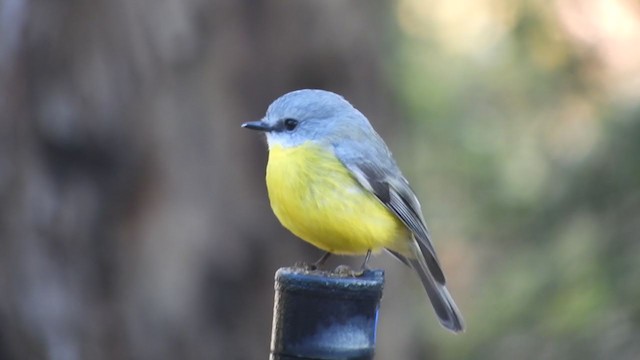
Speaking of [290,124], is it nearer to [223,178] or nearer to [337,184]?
[337,184]

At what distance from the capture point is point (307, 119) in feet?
15.3

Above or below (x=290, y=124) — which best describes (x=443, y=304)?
below

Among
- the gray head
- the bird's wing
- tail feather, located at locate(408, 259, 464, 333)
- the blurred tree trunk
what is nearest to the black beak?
the gray head

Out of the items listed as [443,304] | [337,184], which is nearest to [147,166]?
[443,304]

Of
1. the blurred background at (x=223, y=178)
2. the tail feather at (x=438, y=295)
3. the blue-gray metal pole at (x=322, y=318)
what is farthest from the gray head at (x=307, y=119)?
the blurred background at (x=223, y=178)

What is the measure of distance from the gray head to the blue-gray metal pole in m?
1.39

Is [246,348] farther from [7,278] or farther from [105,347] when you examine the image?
[7,278]

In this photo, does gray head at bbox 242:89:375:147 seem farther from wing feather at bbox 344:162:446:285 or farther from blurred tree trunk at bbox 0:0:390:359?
blurred tree trunk at bbox 0:0:390:359

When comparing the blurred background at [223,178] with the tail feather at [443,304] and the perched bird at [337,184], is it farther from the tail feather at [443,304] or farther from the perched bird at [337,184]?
the perched bird at [337,184]

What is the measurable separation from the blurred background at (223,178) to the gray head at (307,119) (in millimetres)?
2505

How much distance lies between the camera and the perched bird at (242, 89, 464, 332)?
4344 mm

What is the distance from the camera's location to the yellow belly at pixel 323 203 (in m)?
4.31

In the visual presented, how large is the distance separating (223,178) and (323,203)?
3.05m

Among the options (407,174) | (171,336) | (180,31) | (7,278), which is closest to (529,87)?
(407,174)
